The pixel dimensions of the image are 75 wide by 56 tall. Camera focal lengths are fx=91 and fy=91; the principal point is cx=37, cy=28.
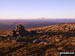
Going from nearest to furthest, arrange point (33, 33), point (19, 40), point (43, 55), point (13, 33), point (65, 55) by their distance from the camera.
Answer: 1. point (65, 55)
2. point (43, 55)
3. point (19, 40)
4. point (13, 33)
5. point (33, 33)

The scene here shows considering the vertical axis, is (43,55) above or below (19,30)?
below

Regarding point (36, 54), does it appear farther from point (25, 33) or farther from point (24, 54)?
point (25, 33)

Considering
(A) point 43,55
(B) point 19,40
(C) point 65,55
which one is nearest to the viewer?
(C) point 65,55

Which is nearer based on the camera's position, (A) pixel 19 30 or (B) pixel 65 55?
(B) pixel 65 55

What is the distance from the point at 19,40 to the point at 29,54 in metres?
10.1

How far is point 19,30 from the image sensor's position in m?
32.0

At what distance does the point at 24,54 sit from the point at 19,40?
388 inches

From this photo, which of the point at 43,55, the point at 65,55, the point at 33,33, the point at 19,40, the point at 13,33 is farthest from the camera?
the point at 33,33

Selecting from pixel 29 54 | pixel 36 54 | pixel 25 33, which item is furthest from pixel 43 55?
pixel 25 33

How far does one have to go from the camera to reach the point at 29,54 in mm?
15516

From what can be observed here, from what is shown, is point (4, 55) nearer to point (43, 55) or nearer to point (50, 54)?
point (43, 55)

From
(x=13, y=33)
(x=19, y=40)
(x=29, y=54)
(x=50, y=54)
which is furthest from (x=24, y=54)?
(x=13, y=33)

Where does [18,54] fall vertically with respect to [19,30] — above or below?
below

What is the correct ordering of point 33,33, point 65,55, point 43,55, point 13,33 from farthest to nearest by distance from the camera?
point 33,33
point 13,33
point 43,55
point 65,55
